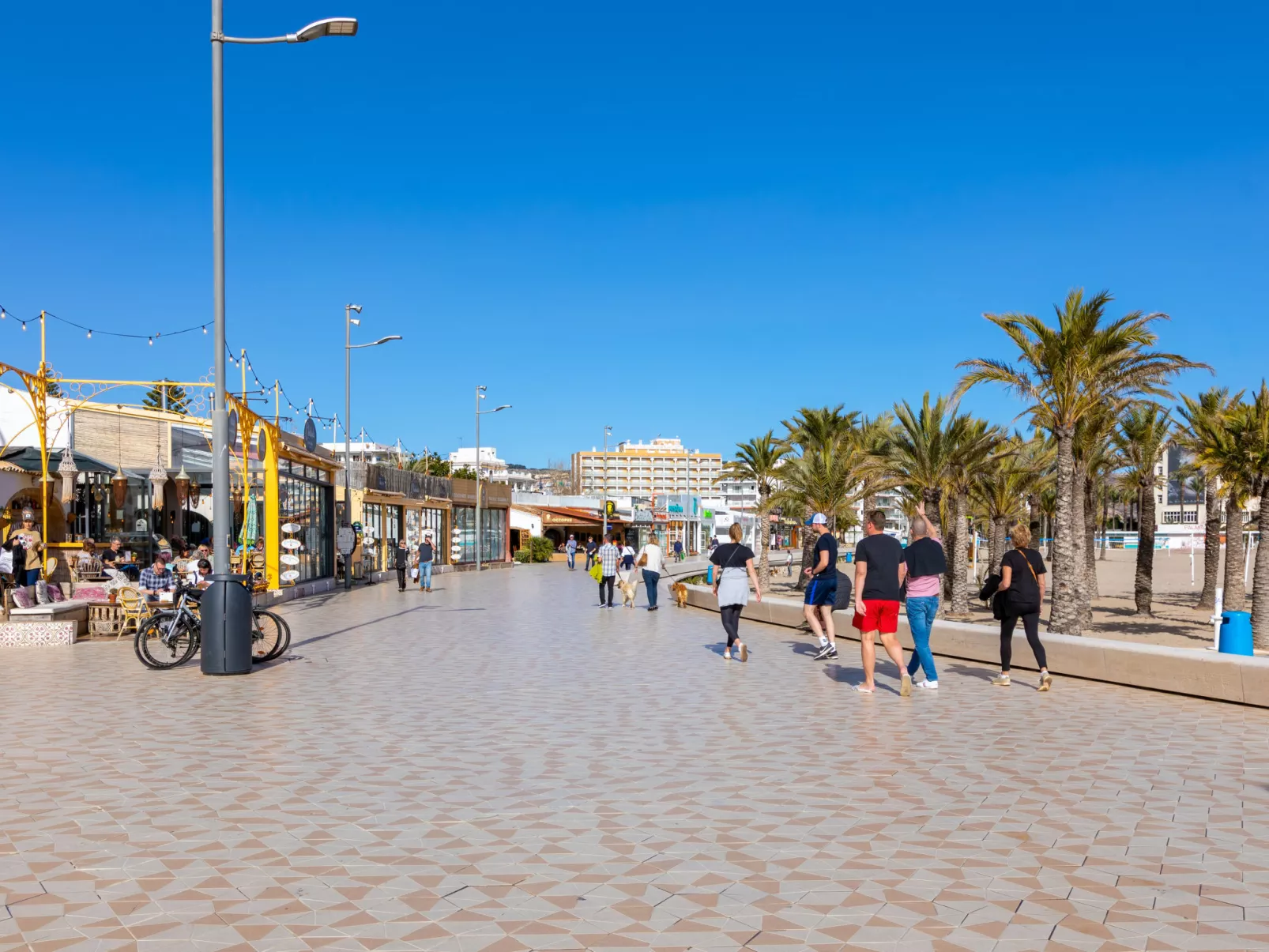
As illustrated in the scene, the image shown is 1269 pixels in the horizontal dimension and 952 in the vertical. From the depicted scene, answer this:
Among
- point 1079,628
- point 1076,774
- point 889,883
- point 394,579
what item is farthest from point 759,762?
point 394,579

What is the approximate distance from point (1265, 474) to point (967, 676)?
45.5 feet

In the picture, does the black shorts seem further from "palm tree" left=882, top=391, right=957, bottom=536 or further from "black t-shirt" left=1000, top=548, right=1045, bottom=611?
"palm tree" left=882, top=391, right=957, bottom=536

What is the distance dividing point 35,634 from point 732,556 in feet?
31.6

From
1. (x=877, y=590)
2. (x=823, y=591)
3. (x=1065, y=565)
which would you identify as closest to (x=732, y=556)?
(x=823, y=591)

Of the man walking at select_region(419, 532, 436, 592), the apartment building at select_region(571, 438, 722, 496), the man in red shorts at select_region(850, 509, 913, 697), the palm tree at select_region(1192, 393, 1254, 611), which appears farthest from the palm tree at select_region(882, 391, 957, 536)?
the apartment building at select_region(571, 438, 722, 496)

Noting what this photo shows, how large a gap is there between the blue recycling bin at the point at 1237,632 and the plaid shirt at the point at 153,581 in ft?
45.3

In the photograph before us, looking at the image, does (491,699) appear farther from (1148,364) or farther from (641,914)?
(1148,364)

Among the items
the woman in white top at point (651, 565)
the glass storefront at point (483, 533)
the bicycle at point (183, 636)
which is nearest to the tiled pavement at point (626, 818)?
the bicycle at point (183, 636)

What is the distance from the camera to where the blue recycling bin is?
12.0 m

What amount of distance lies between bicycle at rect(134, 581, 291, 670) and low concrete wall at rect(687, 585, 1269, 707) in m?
7.94

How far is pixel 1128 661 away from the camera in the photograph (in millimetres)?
11203

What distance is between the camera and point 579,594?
31.1m

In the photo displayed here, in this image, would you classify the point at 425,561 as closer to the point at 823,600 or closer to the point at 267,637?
the point at 267,637

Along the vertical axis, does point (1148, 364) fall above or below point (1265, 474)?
above
